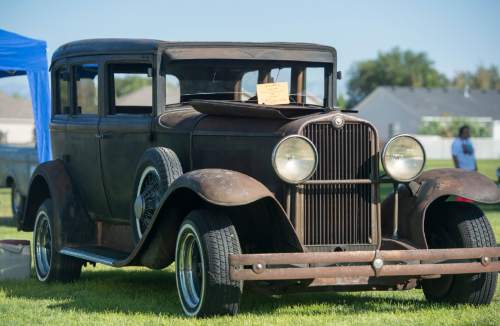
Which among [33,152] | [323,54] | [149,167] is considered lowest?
[33,152]

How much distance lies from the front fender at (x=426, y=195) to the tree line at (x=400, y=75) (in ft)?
306

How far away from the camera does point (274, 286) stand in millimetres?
5984

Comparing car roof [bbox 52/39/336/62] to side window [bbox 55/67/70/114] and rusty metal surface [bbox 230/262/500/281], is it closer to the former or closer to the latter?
side window [bbox 55/67/70/114]

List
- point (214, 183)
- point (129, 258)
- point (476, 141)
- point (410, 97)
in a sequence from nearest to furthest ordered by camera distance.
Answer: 1. point (214, 183)
2. point (129, 258)
3. point (476, 141)
4. point (410, 97)

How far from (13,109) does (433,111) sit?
3282cm

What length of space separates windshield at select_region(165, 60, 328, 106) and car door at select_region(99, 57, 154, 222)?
0.22 m

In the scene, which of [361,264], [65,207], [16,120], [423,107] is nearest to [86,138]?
[65,207]

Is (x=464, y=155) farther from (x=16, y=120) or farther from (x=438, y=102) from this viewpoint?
(x=438, y=102)

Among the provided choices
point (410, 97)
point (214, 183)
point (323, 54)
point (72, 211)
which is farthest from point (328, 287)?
point (410, 97)

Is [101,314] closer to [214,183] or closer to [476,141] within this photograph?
[214,183]

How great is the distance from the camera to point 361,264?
20.0 ft

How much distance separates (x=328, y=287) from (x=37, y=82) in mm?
9332

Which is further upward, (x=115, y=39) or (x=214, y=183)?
(x=115, y=39)

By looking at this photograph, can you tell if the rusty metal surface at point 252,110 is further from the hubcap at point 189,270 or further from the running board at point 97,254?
the running board at point 97,254
